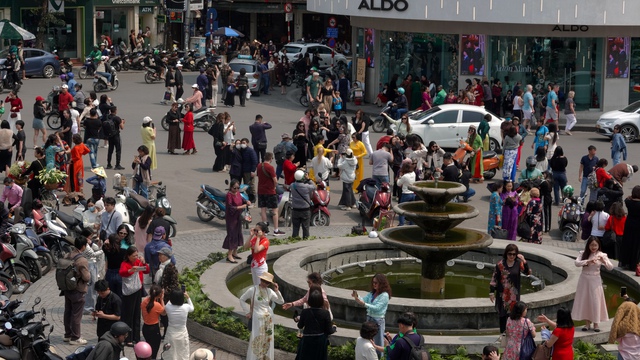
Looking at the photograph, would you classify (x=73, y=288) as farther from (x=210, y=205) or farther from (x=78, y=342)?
(x=210, y=205)

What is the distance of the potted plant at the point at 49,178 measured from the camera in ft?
71.9

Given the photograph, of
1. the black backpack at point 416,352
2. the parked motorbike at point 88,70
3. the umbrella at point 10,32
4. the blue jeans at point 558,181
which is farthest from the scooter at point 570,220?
the umbrella at point 10,32

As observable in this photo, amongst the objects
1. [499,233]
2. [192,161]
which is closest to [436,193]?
[499,233]

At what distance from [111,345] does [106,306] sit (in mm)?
2116

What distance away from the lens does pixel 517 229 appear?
19.8 meters

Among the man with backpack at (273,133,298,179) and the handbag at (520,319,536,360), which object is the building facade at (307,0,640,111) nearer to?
the man with backpack at (273,133,298,179)

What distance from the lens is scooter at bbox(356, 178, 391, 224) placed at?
2097cm

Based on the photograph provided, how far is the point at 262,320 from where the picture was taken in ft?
43.2

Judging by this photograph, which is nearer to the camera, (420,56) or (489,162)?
(489,162)

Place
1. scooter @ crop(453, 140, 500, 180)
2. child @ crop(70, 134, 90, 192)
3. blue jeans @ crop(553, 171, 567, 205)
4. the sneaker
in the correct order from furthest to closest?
1. scooter @ crop(453, 140, 500, 180)
2. blue jeans @ crop(553, 171, 567, 205)
3. child @ crop(70, 134, 90, 192)
4. the sneaker

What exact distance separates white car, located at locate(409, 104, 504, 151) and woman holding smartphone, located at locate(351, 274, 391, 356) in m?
16.9

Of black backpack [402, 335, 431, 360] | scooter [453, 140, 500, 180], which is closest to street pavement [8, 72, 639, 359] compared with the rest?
scooter [453, 140, 500, 180]

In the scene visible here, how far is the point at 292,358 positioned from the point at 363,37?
2807cm

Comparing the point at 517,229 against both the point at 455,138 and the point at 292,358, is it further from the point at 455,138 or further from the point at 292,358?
the point at 455,138
